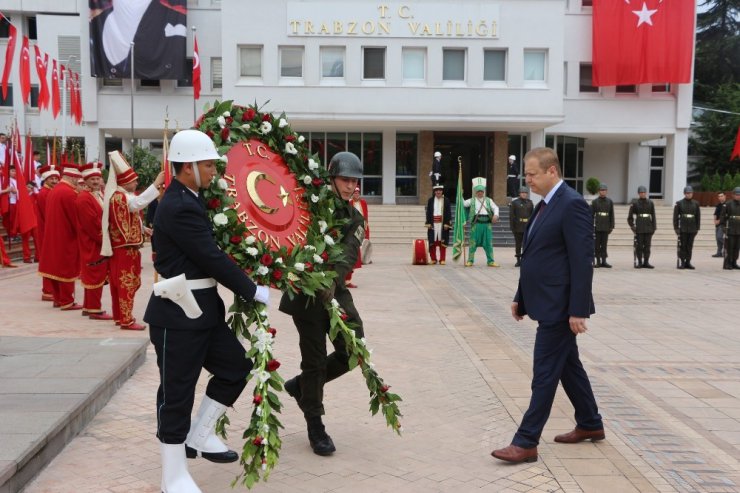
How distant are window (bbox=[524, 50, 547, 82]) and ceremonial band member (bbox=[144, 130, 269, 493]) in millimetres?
31079

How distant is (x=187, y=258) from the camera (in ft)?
13.4

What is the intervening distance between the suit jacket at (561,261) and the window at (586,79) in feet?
111

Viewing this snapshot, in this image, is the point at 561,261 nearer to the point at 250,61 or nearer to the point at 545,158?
the point at 545,158

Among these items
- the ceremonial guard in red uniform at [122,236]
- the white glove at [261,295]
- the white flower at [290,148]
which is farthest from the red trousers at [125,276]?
the white glove at [261,295]

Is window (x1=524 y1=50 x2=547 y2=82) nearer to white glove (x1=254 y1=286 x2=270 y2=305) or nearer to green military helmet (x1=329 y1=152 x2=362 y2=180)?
green military helmet (x1=329 y1=152 x2=362 y2=180)

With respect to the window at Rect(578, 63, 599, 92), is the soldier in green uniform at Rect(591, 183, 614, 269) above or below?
below

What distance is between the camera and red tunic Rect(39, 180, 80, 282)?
10758mm

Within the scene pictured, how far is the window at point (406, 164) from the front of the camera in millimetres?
35875

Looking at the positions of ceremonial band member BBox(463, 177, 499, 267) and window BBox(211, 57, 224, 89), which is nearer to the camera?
ceremonial band member BBox(463, 177, 499, 267)

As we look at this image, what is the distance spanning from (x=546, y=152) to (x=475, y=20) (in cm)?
2960

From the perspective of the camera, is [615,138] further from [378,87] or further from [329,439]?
[329,439]

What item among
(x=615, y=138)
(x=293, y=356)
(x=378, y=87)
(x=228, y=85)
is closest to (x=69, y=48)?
(x=228, y=85)

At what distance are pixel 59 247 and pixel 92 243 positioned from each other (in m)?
1.33

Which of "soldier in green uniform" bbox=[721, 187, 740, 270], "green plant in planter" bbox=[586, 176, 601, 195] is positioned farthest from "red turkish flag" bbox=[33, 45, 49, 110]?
"green plant in planter" bbox=[586, 176, 601, 195]
